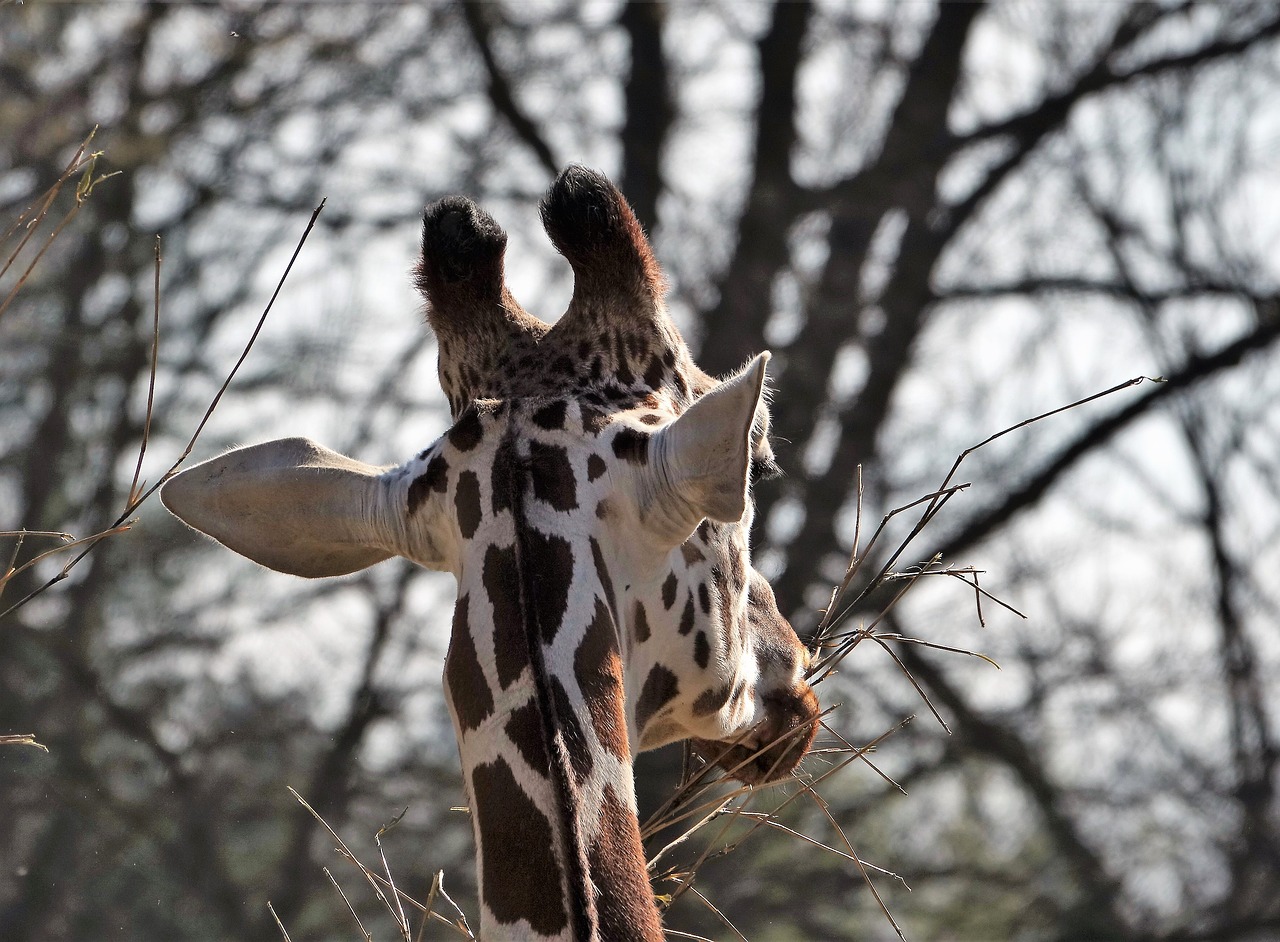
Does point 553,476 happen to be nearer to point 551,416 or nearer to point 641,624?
point 551,416

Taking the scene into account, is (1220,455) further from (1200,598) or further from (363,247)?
(363,247)

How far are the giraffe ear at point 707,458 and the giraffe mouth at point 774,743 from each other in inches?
20.5

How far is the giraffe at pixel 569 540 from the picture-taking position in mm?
1624

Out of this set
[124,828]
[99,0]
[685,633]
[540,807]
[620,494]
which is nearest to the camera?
[540,807]

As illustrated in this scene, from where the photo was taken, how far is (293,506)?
2.05m

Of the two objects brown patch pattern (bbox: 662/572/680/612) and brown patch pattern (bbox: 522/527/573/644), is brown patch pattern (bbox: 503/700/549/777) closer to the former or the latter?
brown patch pattern (bbox: 522/527/573/644)

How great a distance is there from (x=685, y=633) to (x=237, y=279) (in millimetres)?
8334

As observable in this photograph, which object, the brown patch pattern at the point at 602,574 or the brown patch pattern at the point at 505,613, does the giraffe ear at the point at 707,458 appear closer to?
the brown patch pattern at the point at 602,574

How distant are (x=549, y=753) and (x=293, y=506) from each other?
2.00 ft

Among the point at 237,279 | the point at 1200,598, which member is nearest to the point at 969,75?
the point at 1200,598

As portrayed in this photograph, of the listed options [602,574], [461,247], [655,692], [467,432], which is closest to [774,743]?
[655,692]

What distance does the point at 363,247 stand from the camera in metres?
9.83

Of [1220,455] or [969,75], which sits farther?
[969,75]

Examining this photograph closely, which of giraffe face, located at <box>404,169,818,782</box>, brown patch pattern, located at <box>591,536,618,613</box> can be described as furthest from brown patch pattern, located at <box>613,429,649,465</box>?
brown patch pattern, located at <box>591,536,618,613</box>
